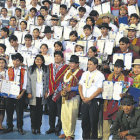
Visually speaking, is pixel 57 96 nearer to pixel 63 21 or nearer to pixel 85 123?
pixel 85 123

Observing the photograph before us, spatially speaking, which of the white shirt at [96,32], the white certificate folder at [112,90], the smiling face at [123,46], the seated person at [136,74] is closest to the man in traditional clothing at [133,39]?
the smiling face at [123,46]

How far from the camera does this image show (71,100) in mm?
6711

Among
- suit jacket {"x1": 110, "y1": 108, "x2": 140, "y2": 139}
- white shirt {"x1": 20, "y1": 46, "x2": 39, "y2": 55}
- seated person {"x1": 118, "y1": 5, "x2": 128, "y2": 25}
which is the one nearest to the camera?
suit jacket {"x1": 110, "y1": 108, "x2": 140, "y2": 139}

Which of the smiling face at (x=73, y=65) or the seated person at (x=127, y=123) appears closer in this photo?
the seated person at (x=127, y=123)

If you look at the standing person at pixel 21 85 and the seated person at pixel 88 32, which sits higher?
the seated person at pixel 88 32

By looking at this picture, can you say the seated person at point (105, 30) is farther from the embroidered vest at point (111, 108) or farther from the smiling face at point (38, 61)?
the embroidered vest at point (111, 108)

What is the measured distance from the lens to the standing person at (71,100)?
21.9 ft

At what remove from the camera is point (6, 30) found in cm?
961

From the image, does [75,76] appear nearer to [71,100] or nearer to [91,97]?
[71,100]

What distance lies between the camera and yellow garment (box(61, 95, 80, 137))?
6.68 metres

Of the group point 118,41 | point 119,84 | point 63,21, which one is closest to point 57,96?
point 119,84

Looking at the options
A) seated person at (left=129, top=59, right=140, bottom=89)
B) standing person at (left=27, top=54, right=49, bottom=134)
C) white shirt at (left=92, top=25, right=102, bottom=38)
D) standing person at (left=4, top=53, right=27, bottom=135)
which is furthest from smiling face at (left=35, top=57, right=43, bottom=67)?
white shirt at (left=92, top=25, right=102, bottom=38)

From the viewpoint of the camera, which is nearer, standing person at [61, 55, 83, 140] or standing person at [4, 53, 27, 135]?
standing person at [61, 55, 83, 140]

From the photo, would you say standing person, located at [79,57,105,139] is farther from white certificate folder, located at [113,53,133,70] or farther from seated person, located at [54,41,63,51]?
seated person, located at [54,41,63,51]
